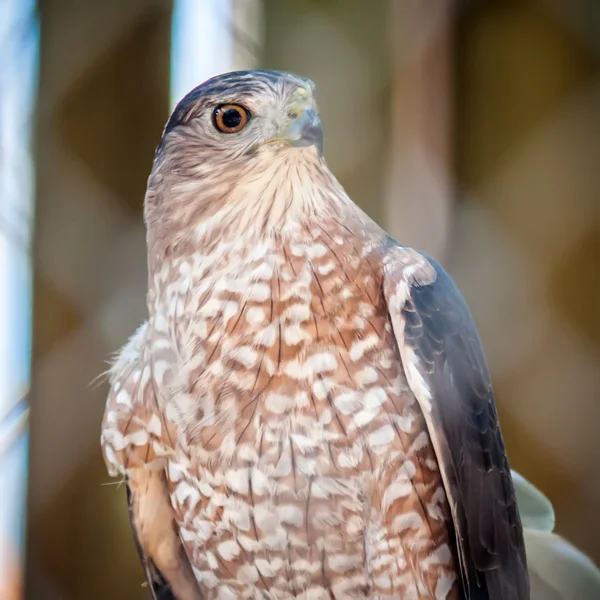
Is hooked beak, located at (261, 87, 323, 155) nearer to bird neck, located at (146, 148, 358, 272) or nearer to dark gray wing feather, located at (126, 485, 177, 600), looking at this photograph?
bird neck, located at (146, 148, 358, 272)

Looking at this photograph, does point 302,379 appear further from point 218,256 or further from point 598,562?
point 598,562

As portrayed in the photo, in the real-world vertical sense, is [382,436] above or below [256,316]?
below

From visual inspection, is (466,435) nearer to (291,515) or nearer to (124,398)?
(291,515)

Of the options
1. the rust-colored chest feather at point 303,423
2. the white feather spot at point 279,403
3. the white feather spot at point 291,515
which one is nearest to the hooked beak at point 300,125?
the rust-colored chest feather at point 303,423

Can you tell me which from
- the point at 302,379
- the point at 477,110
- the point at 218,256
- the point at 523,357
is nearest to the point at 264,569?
the point at 302,379

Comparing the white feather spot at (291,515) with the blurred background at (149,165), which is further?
the blurred background at (149,165)

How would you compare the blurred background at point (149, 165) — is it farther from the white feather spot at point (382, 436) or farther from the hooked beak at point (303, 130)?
the white feather spot at point (382, 436)

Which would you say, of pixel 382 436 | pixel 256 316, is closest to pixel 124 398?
pixel 256 316
